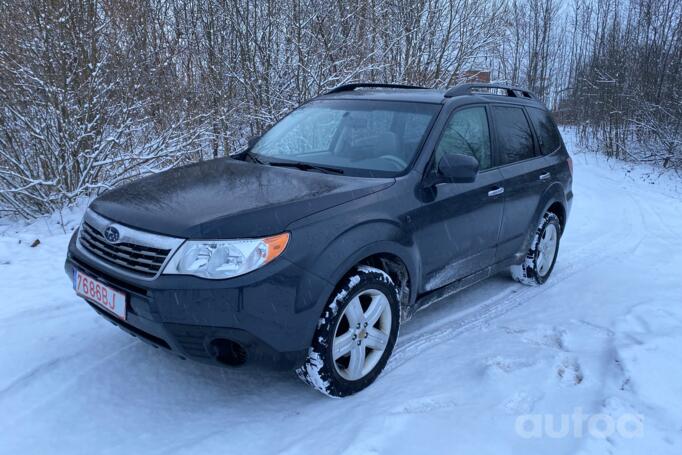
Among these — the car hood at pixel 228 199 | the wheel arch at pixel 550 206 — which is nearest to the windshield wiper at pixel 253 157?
the car hood at pixel 228 199

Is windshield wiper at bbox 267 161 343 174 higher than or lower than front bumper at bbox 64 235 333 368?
higher

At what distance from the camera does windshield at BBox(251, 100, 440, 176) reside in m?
3.37

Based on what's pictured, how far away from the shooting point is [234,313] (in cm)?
237

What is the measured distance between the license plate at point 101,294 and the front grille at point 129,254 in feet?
0.45

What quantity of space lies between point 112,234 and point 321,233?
3.51 feet

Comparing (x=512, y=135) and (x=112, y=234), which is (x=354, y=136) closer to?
(x=512, y=135)

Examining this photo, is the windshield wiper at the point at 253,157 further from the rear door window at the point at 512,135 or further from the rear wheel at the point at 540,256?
the rear wheel at the point at 540,256

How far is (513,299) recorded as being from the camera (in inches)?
175

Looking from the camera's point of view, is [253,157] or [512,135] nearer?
[253,157]

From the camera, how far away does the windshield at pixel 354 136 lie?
3.37 meters

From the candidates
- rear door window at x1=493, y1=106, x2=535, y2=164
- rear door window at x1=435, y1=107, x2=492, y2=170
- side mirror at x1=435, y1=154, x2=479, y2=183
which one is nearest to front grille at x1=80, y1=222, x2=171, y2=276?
side mirror at x1=435, y1=154, x2=479, y2=183

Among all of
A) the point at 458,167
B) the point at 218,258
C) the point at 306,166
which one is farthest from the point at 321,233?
the point at 458,167

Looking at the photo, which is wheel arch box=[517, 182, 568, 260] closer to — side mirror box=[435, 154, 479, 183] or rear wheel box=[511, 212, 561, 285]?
rear wheel box=[511, 212, 561, 285]

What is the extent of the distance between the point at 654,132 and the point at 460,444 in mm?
15321
